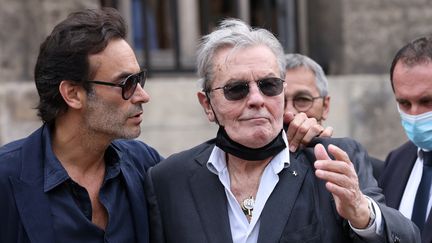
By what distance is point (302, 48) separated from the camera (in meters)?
8.52

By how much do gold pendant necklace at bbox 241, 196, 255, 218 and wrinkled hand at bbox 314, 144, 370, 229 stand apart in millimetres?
372

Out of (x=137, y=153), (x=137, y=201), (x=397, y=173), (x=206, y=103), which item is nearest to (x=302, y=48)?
(x=397, y=173)

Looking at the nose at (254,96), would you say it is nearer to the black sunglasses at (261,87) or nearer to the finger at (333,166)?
the black sunglasses at (261,87)

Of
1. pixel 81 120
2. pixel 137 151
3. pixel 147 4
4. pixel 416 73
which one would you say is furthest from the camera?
pixel 147 4

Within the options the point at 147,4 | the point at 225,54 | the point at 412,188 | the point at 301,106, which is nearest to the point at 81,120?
the point at 225,54

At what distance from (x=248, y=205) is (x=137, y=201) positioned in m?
0.47

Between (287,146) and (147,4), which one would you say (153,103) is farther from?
(287,146)

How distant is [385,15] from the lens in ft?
26.5

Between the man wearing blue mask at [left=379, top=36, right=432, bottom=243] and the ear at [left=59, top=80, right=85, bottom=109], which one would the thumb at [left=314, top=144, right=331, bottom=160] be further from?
the man wearing blue mask at [left=379, top=36, right=432, bottom=243]

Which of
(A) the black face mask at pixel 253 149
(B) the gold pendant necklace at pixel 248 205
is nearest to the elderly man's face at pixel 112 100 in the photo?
(A) the black face mask at pixel 253 149

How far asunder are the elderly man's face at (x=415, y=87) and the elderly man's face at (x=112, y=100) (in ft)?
4.36

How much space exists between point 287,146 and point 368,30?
16.3ft

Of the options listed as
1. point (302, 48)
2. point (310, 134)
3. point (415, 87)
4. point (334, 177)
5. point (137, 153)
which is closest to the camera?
point (334, 177)

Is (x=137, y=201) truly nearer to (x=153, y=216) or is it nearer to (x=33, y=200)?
(x=153, y=216)
